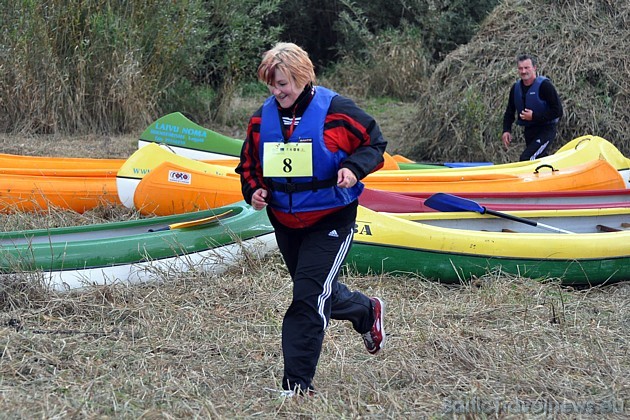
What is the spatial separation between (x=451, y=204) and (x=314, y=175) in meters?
3.15

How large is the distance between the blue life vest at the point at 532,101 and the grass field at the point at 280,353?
380cm

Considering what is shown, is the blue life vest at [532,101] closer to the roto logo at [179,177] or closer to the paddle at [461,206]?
the paddle at [461,206]

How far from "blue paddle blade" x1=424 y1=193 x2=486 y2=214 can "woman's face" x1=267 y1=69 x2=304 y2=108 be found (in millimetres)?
3193

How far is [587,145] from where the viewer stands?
923 cm

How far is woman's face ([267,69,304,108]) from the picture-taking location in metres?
3.73

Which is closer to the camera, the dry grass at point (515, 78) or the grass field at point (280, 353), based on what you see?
the grass field at point (280, 353)

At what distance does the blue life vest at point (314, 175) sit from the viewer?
149 inches

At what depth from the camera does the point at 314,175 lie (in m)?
3.79

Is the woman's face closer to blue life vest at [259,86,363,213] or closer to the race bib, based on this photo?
blue life vest at [259,86,363,213]

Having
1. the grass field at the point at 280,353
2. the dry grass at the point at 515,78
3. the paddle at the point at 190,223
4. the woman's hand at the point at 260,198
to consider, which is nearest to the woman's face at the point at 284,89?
the woman's hand at the point at 260,198

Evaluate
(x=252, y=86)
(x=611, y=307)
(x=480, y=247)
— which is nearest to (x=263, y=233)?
(x=480, y=247)

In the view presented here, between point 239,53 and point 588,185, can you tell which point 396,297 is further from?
point 239,53

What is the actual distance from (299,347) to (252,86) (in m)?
13.6

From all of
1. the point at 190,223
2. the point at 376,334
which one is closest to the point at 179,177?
the point at 190,223
